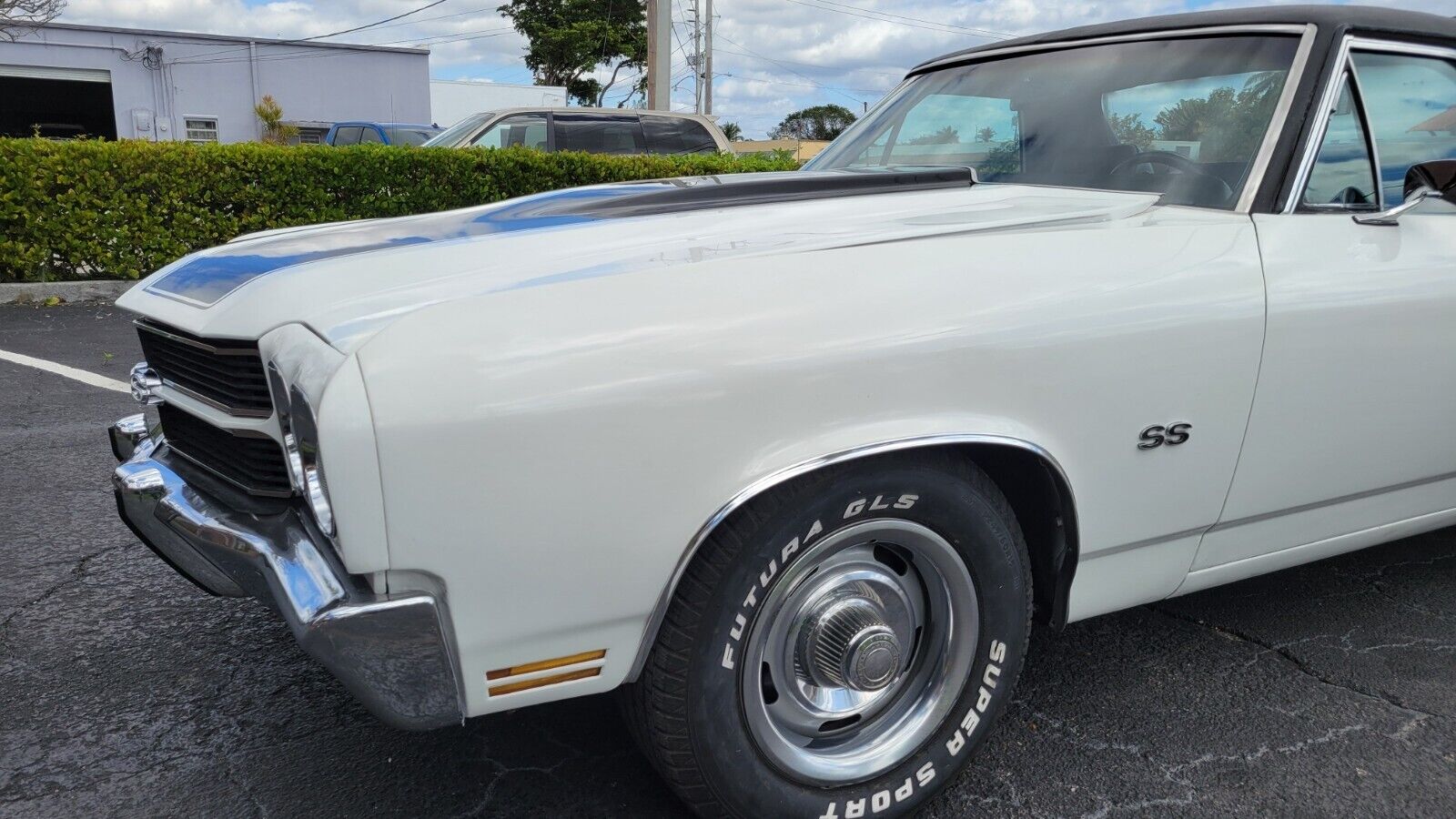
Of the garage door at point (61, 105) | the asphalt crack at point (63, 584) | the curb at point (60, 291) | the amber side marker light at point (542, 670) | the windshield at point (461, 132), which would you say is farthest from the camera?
the garage door at point (61, 105)

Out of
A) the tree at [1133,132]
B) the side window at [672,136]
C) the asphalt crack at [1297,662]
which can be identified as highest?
the side window at [672,136]

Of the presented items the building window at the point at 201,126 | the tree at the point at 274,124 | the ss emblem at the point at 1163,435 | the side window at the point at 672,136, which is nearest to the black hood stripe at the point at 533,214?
the ss emblem at the point at 1163,435

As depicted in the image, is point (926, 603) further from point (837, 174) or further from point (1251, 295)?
point (837, 174)

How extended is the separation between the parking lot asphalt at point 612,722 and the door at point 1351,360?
36cm

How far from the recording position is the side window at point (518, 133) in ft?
37.4

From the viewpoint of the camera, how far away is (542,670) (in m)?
1.71

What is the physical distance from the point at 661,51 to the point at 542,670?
1421 cm

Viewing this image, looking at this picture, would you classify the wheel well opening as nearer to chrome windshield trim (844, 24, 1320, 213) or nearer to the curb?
chrome windshield trim (844, 24, 1320, 213)

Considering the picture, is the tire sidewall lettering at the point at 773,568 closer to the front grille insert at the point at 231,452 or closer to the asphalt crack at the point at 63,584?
the front grille insert at the point at 231,452

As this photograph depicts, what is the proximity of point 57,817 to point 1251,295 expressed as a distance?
2.57m

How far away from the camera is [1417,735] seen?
239 centimetres

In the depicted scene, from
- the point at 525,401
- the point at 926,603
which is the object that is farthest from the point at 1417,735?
the point at 525,401

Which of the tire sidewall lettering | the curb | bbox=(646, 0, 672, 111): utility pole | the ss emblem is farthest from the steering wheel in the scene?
bbox=(646, 0, 672, 111): utility pole

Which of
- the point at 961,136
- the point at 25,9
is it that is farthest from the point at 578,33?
the point at 961,136
